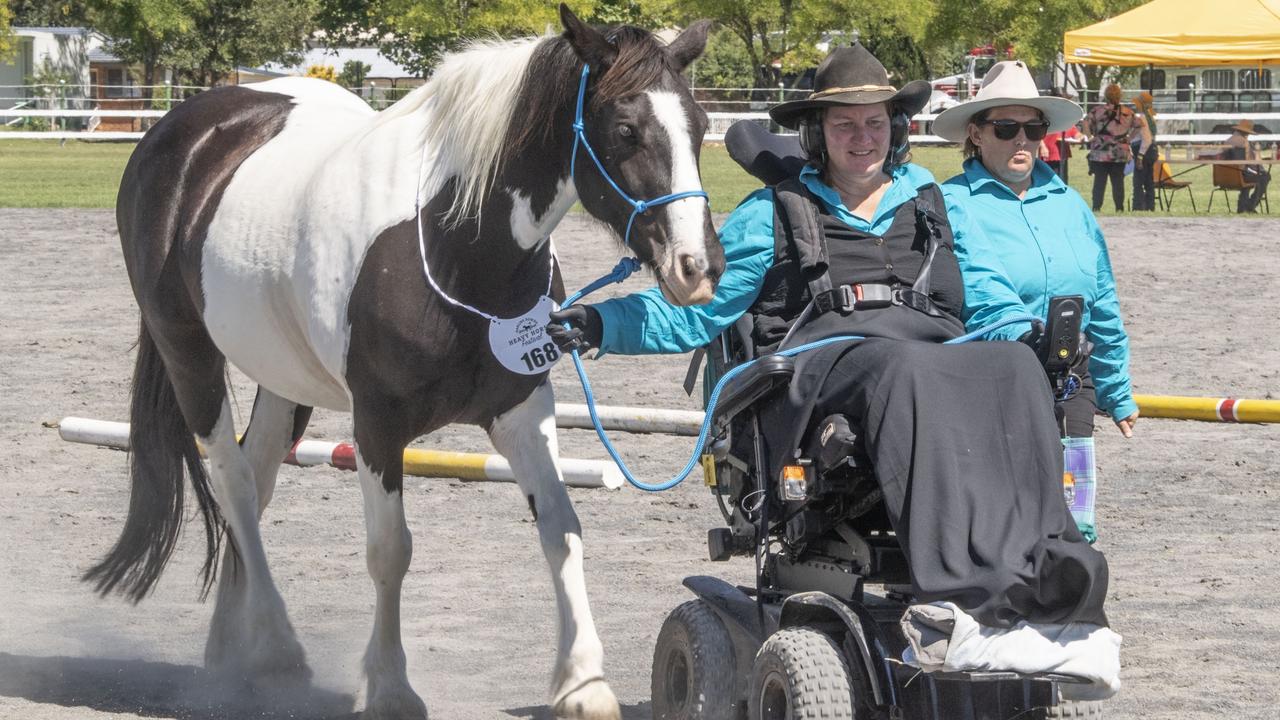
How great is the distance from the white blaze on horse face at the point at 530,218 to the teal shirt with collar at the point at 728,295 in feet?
1.32

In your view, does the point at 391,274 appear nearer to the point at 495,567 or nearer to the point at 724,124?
the point at 495,567

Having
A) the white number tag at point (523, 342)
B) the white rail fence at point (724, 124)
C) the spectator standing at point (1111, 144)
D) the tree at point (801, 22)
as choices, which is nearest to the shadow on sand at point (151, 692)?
the white number tag at point (523, 342)

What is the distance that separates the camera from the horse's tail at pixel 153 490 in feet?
18.3

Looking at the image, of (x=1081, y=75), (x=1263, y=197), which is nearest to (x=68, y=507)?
(x=1263, y=197)

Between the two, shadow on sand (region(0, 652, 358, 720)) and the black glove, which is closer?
the black glove

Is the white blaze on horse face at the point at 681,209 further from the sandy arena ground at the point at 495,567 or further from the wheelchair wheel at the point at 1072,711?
the sandy arena ground at the point at 495,567

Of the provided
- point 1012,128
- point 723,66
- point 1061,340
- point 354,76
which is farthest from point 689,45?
point 723,66

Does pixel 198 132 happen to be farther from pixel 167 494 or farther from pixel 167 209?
pixel 167 494

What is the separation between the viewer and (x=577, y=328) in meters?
3.86

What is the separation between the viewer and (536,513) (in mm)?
4520

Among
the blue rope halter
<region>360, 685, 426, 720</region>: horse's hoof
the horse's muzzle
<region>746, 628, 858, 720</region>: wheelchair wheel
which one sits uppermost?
the blue rope halter

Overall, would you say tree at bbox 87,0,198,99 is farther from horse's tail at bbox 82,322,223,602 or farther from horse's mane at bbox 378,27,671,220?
horse's mane at bbox 378,27,671,220

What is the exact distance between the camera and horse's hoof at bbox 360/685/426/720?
435 cm

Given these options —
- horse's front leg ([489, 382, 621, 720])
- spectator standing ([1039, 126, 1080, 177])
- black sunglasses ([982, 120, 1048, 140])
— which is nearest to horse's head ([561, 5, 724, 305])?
horse's front leg ([489, 382, 621, 720])
